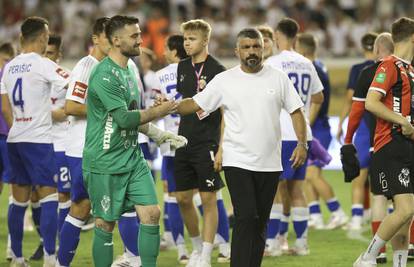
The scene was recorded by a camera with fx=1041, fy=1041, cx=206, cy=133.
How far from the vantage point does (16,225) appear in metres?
9.83

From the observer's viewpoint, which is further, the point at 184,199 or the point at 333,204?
the point at 333,204

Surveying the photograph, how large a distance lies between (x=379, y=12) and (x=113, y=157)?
680 inches

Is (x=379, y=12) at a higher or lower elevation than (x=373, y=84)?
higher

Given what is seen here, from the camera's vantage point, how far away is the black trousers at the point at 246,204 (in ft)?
26.8

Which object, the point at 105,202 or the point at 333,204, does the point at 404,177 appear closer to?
the point at 105,202

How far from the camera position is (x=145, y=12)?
24.2 metres

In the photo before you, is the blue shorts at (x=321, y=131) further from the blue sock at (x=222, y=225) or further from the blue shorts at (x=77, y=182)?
the blue shorts at (x=77, y=182)

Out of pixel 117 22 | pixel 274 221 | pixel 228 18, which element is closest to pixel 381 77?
pixel 117 22

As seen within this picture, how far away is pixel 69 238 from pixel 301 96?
3001mm

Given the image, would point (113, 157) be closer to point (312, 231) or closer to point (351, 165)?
point (351, 165)

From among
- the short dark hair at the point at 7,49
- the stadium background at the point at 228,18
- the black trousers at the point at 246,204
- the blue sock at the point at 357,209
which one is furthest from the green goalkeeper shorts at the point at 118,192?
the stadium background at the point at 228,18

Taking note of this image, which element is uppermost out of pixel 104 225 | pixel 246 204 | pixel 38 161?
pixel 38 161

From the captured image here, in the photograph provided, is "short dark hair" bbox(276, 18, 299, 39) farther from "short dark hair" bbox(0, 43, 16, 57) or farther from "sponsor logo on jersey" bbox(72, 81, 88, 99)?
"short dark hair" bbox(0, 43, 16, 57)

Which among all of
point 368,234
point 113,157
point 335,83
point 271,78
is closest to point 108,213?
point 113,157
